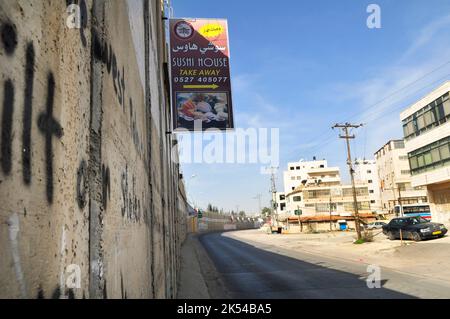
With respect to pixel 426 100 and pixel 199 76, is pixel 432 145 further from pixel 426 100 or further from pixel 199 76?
pixel 199 76

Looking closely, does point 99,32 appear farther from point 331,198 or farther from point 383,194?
point 383,194

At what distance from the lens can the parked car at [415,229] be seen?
25.0 meters

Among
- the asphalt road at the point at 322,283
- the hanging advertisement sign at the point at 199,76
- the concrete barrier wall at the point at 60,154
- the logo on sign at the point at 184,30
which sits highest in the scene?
the logo on sign at the point at 184,30

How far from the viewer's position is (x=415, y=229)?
84.6 ft

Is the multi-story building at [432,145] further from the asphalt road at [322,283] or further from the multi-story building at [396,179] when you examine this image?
the multi-story building at [396,179]

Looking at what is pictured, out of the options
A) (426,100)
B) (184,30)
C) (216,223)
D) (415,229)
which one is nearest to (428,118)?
(426,100)

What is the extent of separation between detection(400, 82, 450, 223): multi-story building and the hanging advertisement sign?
79.1ft

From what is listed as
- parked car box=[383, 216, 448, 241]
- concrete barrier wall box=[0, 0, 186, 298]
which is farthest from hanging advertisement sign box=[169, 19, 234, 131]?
parked car box=[383, 216, 448, 241]

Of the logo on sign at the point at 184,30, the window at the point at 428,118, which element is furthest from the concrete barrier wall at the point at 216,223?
the logo on sign at the point at 184,30

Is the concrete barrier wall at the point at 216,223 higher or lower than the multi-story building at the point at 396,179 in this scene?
lower

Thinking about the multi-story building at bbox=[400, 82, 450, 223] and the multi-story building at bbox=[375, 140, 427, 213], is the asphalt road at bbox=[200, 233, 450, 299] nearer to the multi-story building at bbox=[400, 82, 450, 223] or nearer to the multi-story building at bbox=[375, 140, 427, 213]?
the multi-story building at bbox=[400, 82, 450, 223]

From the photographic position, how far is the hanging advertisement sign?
11227 millimetres

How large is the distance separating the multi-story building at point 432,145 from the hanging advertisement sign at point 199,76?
24.1 metres
